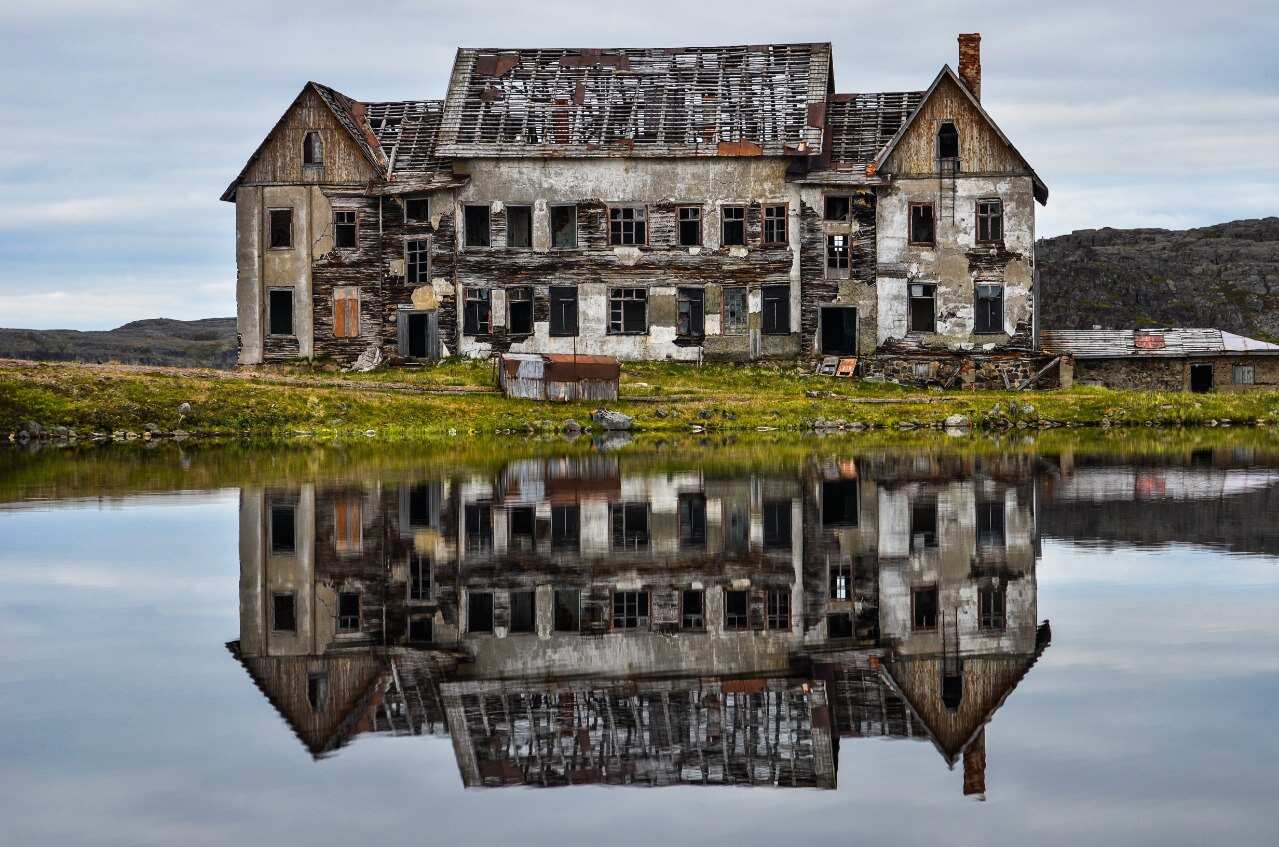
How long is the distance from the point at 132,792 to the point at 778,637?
17.1 ft

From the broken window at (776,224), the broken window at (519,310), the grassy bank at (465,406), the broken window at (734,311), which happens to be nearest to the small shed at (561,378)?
the grassy bank at (465,406)

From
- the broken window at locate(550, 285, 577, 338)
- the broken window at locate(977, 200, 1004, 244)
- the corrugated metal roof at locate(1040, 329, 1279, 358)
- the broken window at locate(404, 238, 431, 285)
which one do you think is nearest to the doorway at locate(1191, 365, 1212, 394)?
the corrugated metal roof at locate(1040, 329, 1279, 358)

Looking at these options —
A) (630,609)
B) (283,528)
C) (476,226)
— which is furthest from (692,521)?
(476,226)

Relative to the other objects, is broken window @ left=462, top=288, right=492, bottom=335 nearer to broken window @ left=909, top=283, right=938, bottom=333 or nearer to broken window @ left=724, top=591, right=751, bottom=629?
broken window @ left=909, top=283, right=938, bottom=333

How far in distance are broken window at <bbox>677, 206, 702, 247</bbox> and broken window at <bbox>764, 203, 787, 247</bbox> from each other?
2.24 meters

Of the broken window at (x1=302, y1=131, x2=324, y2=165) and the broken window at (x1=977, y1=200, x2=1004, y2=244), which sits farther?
the broken window at (x1=302, y1=131, x2=324, y2=165)

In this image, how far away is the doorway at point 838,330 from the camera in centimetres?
5116

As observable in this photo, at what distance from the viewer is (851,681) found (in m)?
9.90

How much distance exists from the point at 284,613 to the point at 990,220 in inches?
1640

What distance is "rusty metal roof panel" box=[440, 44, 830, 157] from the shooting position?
50.7 m

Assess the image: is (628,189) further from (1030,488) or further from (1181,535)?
(1181,535)

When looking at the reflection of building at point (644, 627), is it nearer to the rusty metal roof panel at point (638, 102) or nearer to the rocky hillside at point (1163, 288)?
the rusty metal roof panel at point (638, 102)

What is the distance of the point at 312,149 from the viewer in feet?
171

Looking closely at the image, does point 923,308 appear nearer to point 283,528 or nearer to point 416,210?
point 416,210
